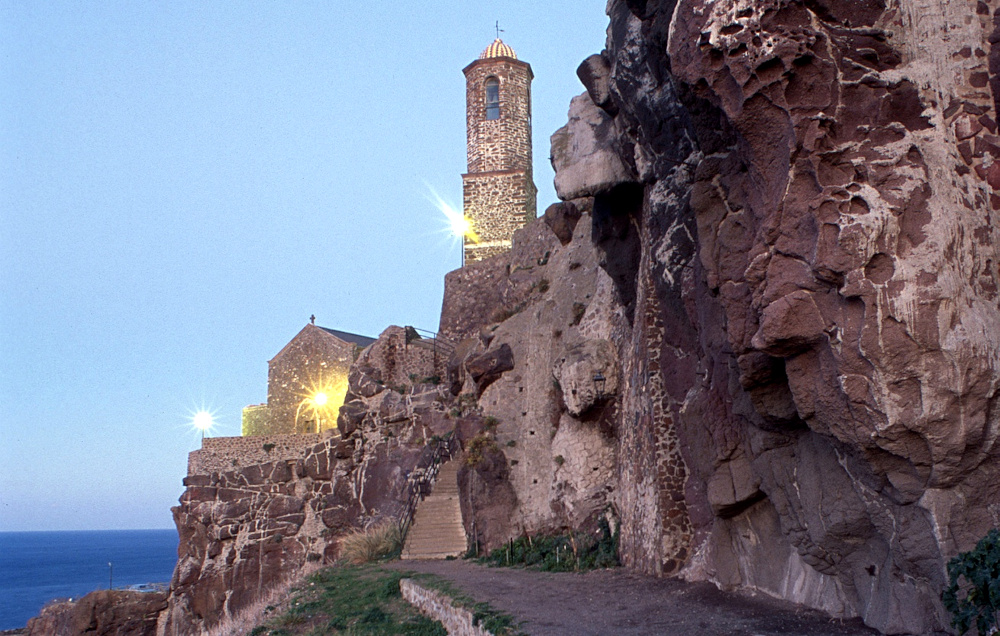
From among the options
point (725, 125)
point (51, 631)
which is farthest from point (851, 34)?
point (51, 631)

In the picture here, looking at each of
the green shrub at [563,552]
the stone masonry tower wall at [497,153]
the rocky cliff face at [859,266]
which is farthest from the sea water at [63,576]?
the rocky cliff face at [859,266]

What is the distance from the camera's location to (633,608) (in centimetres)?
947

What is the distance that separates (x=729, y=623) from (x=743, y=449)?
2.36 meters

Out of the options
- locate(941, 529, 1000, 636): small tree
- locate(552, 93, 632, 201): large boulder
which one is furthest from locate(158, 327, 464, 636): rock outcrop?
locate(941, 529, 1000, 636): small tree

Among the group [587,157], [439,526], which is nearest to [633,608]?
[587,157]

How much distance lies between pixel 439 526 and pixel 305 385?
1924cm

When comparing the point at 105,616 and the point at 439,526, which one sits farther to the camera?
the point at 105,616

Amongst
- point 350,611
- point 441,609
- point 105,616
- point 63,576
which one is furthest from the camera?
point 63,576

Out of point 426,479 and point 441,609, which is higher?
point 426,479

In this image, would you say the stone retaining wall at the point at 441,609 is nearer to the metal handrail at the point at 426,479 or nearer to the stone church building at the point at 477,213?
the metal handrail at the point at 426,479

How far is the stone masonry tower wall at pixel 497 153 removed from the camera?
3516cm

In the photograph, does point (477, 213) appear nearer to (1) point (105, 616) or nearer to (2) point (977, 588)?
(1) point (105, 616)

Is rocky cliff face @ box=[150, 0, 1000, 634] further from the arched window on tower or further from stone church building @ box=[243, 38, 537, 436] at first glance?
the arched window on tower

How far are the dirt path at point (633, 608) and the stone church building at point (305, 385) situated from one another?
2324cm
